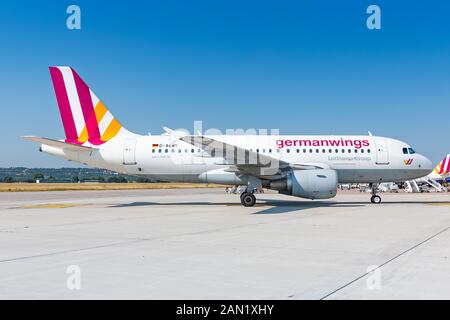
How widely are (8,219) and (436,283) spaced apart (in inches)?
566

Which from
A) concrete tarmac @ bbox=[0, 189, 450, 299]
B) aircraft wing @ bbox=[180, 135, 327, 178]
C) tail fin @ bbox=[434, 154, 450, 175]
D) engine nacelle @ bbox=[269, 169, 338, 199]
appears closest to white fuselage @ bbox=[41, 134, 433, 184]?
aircraft wing @ bbox=[180, 135, 327, 178]

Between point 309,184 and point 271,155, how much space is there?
12.4 ft

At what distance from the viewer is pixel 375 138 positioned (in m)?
23.9

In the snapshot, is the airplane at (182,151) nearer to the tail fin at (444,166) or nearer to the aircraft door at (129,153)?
Result: the aircraft door at (129,153)

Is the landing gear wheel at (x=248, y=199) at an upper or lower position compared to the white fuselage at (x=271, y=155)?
lower

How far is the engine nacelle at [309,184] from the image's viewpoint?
19.7 m

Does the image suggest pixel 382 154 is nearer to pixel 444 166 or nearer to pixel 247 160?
pixel 247 160

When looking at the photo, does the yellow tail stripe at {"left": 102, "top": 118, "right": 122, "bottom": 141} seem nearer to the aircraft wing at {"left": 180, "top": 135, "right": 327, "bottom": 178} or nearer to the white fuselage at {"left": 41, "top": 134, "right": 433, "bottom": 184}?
the white fuselage at {"left": 41, "top": 134, "right": 433, "bottom": 184}

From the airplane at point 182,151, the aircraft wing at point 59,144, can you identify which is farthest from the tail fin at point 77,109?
the aircraft wing at point 59,144

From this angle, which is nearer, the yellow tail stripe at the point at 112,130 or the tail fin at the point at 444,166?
the yellow tail stripe at the point at 112,130

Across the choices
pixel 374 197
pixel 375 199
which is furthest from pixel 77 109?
pixel 375 199

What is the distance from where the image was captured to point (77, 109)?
22891 mm
